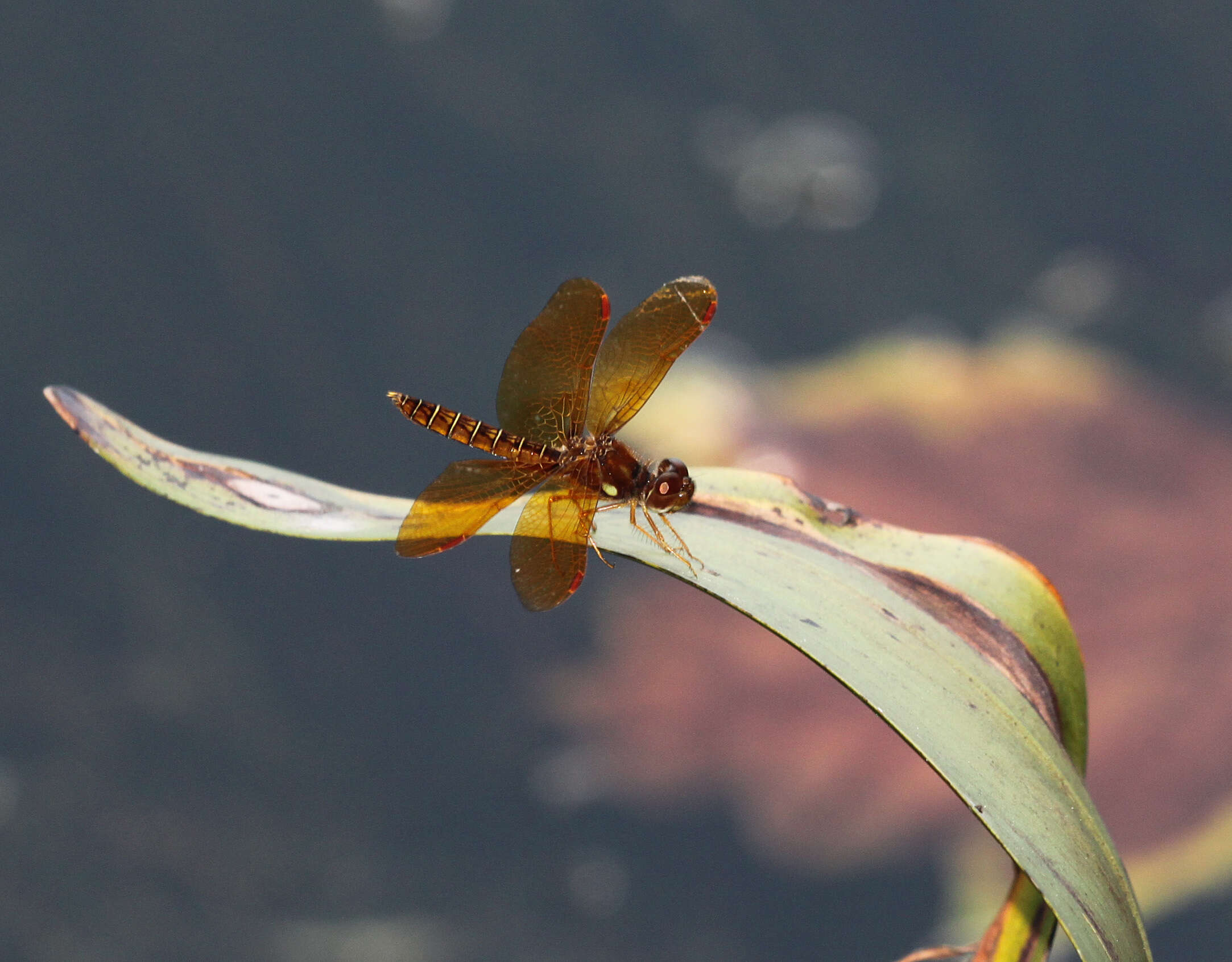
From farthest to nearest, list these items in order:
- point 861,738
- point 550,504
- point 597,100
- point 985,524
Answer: point 597,100 < point 985,524 < point 861,738 < point 550,504

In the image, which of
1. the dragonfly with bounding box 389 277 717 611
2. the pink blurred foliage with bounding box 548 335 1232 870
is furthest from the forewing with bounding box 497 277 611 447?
the pink blurred foliage with bounding box 548 335 1232 870

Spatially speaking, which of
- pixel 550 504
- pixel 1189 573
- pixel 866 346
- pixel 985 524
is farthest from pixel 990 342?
pixel 550 504

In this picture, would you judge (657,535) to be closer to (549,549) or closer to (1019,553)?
(549,549)

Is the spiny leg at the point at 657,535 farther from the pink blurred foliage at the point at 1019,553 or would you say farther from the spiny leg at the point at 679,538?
the pink blurred foliage at the point at 1019,553

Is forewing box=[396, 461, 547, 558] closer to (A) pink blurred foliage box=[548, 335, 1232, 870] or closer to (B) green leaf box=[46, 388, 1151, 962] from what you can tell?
(B) green leaf box=[46, 388, 1151, 962]

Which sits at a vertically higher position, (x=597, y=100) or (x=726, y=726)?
(x=597, y=100)

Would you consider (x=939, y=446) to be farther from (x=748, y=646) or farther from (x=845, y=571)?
(x=845, y=571)
